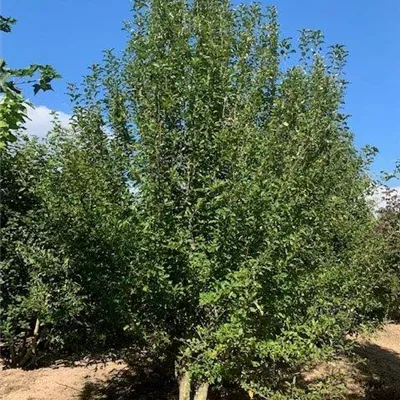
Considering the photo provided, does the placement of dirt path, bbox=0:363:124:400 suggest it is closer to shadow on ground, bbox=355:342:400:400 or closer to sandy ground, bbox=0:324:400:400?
sandy ground, bbox=0:324:400:400

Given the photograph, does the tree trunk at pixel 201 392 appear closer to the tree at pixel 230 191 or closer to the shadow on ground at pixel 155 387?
the tree at pixel 230 191

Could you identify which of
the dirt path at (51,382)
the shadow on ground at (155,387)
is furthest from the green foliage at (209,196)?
the dirt path at (51,382)

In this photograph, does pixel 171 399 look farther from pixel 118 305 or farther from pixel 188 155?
pixel 188 155

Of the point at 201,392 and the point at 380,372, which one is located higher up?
the point at 380,372

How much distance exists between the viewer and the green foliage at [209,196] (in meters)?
5.75

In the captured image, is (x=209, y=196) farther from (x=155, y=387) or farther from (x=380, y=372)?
(x=380, y=372)

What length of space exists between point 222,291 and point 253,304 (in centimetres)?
47

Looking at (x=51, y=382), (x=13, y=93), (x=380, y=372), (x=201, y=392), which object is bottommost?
(x=51, y=382)

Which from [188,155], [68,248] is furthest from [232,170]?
[68,248]

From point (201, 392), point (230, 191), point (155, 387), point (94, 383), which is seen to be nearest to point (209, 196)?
point (230, 191)

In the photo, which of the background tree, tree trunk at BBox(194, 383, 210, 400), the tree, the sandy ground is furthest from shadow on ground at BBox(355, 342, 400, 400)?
the background tree

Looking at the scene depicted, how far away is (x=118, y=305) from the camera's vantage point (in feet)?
21.1

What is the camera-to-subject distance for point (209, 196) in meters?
6.19

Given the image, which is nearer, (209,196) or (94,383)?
(209,196)
